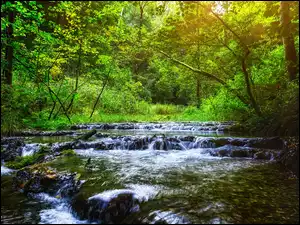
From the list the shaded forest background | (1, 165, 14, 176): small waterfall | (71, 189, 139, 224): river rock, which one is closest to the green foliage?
(1, 165, 14, 176): small waterfall

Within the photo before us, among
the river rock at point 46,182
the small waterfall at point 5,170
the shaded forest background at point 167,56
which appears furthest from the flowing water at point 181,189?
the shaded forest background at point 167,56

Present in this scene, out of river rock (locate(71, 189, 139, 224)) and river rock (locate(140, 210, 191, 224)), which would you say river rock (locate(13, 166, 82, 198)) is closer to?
river rock (locate(71, 189, 139, 224))

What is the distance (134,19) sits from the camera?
2894 cm

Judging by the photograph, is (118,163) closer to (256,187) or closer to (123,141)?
(123,141)

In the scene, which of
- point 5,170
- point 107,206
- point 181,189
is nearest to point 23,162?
point 5,170

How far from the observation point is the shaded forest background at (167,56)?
665 centimetres

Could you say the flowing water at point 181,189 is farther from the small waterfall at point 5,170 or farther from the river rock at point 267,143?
the river rock at point 267,143

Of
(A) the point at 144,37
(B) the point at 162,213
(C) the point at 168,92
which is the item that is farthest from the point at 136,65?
(B) the point at 162,213

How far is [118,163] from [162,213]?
300 centimetres

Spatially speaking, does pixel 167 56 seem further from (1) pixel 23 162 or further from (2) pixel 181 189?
(2) pixel 181 189

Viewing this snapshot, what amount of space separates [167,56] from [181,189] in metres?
9.36

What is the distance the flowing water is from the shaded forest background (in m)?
1.59

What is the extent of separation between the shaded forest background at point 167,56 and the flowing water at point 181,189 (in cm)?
159

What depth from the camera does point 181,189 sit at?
3.78 m
